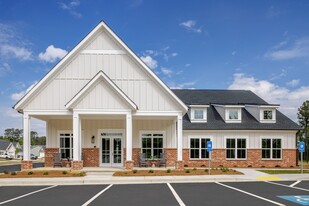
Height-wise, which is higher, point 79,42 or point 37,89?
→ point 79,42

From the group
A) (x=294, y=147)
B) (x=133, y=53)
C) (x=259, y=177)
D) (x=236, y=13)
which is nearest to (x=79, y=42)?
(x=133, y=53)

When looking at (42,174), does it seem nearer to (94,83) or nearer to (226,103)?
(94,83)

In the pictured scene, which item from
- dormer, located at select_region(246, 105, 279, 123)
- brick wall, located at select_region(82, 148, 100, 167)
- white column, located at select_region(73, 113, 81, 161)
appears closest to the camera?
white column, located at select_region(73, 113, 81, 161)

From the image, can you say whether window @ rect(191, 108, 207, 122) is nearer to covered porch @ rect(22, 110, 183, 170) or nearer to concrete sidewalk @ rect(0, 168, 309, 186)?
covered porch @ rect(22, 110, 183, 170)

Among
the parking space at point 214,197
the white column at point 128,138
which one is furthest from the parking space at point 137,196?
the white column at point 128,138

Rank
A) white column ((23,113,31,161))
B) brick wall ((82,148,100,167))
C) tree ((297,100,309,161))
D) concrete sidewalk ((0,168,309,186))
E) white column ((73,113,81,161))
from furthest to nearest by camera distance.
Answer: tree ((297,100,309,161)) < brick wall ((82,148,100,167)) < white column ((23,113,31,161)) < white column ((73,113,81,161)) < concrete sidewalk ((0,168,309,186))

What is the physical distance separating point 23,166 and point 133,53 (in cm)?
1036

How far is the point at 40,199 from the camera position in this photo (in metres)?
11.8

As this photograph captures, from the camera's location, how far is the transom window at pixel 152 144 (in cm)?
2462

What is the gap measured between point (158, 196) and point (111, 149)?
12294 mm

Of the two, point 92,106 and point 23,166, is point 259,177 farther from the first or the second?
point 23,166

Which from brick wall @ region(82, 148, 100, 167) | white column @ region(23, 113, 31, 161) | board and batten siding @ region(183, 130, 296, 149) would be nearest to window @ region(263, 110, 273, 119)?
board and batten siding @ region(183, 130, 296, 149)

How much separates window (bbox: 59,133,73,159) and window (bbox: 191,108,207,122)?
1084 centimetres

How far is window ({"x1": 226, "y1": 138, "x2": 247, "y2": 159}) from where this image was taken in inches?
1084
